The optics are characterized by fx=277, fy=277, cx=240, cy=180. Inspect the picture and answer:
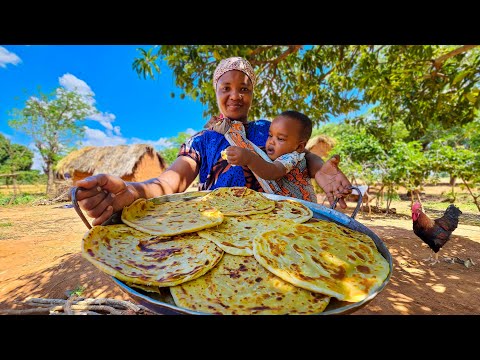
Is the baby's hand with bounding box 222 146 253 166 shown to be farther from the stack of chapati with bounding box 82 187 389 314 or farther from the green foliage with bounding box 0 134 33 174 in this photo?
the green foliage with bounding box 0 134 33 174

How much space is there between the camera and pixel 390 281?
378cm

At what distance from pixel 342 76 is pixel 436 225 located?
118 inches

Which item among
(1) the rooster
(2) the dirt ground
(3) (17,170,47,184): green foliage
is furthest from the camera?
(3) (17,170,47,184): green foliage

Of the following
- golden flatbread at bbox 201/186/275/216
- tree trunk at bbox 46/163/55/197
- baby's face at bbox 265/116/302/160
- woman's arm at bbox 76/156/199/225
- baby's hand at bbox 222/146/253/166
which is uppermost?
baby's face at bbox 265/116/302/160

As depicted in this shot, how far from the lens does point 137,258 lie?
1.20 metres

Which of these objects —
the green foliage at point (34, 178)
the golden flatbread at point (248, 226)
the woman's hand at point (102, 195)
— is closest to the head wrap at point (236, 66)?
the golden flatbread at point (248, 226)

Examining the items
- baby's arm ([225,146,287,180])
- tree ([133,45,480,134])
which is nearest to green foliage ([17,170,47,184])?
tree ([133,45,480,134])

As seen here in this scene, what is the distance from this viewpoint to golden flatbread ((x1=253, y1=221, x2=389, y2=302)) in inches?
42.6

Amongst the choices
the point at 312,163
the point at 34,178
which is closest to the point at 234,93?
the point at 312,163

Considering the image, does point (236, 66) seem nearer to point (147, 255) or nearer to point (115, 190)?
point (115, 190)

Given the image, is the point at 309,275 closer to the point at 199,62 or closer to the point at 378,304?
the point at 378,304

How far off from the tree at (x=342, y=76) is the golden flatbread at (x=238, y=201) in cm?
Result: 223

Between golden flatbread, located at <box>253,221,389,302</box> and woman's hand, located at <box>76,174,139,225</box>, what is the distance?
68 cm

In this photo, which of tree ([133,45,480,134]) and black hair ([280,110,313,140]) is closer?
black hair ([280,110,313,140])
